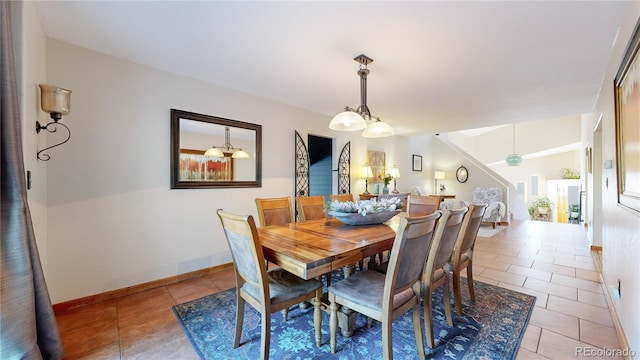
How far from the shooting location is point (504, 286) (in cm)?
270

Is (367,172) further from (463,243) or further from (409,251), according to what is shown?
(409,251)

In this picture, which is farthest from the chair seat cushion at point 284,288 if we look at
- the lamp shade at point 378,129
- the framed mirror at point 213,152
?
the framed mirror at point 213,152

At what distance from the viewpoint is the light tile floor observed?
1.72m

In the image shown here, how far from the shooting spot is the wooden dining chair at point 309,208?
9.14ft

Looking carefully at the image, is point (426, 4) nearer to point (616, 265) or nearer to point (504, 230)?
point (616, 265)

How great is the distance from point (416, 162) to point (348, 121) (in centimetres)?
586

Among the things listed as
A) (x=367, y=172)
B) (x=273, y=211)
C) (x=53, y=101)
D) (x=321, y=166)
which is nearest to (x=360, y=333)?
(x=273, y=211)

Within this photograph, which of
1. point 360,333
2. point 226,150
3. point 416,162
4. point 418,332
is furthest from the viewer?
point 416,162

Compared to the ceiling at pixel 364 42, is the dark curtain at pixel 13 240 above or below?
below

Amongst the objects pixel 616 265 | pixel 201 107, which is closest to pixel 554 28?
pixel 616 265

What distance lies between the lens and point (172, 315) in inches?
83.7

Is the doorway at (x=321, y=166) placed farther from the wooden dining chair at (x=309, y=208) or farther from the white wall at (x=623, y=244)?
the white wall at (x=623, y=244)

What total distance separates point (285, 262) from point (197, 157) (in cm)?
212

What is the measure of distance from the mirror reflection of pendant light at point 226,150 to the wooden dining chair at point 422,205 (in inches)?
87.9
